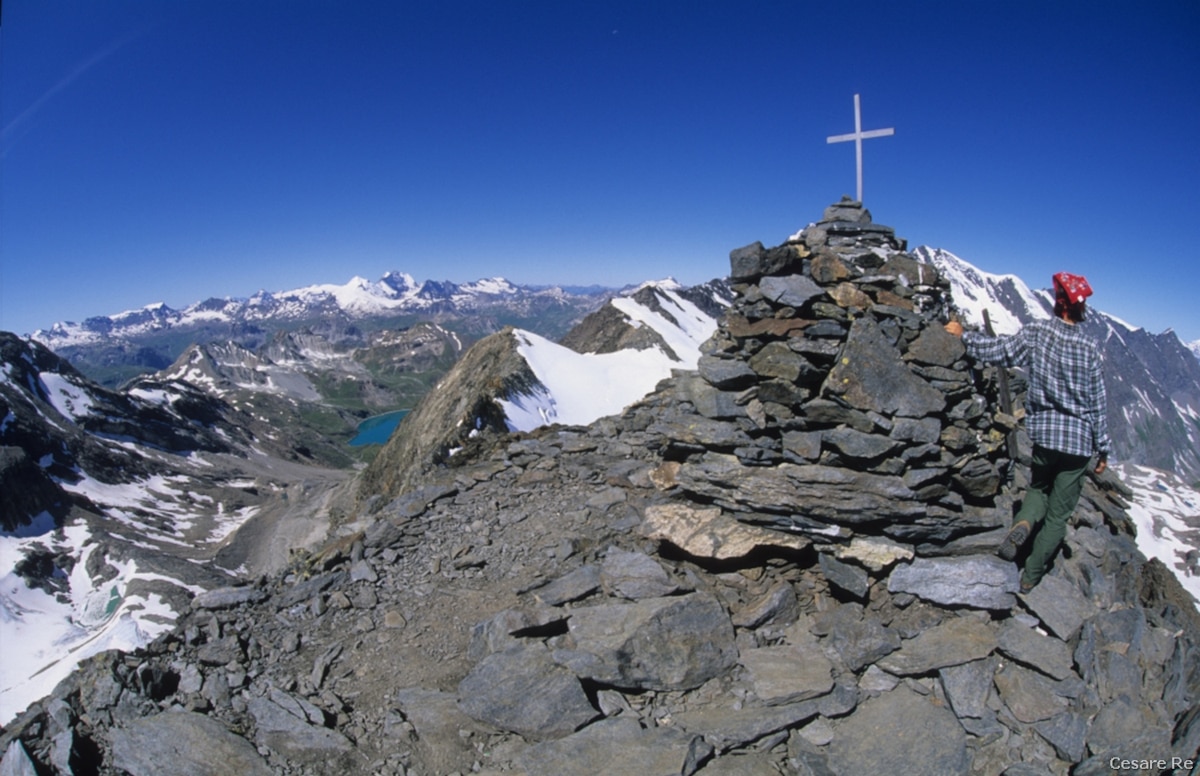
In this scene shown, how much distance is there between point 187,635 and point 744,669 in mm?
8249

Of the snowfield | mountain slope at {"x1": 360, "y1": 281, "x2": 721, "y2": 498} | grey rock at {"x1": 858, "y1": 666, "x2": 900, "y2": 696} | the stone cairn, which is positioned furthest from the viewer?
the snowfield

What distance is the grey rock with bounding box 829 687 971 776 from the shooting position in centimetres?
669

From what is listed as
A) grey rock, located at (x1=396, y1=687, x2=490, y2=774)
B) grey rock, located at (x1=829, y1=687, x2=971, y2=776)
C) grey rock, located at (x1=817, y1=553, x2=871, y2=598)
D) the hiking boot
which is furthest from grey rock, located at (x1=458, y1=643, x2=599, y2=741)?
the hiking boot

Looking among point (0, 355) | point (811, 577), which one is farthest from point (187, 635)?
point (0, 355)

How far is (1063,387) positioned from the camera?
7.95m

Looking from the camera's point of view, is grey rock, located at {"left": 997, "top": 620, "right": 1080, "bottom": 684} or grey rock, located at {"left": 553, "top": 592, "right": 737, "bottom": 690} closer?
grey rock, located at {"left": 997, "top": 620, "right": 1080, "bottom": 684}

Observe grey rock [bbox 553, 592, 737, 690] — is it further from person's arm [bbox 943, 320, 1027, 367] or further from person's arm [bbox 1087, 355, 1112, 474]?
person's arm [bbox 1087, 355, 1112, 474]

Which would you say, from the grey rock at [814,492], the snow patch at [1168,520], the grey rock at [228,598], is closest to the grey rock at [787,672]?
the grey rock at [814,492]

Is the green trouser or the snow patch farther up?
the green trouser

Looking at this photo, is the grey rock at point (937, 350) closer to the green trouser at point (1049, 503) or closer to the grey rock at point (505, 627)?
the green trouser at point (1049, 503)

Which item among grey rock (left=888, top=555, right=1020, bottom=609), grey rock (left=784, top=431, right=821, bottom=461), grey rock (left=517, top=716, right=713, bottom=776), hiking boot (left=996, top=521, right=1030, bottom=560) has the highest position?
grey rock (left=784, top=431, right=821, bottom=461)

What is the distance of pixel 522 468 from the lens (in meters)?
14.6

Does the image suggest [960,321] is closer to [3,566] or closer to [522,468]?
[522,468]

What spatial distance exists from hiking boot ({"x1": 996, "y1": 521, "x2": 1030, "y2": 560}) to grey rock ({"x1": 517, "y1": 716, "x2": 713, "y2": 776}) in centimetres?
496
